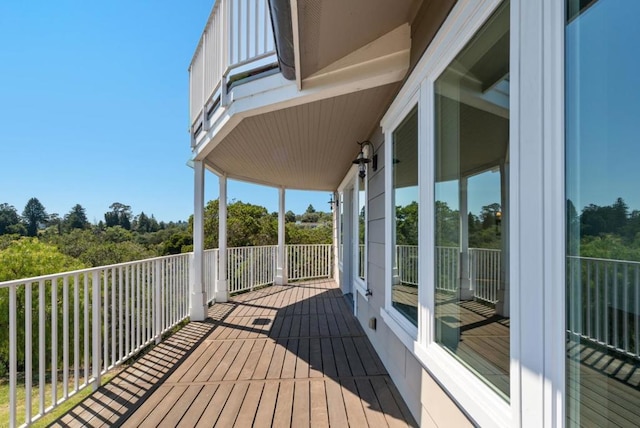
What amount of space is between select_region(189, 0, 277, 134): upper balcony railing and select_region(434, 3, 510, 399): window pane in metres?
1.71

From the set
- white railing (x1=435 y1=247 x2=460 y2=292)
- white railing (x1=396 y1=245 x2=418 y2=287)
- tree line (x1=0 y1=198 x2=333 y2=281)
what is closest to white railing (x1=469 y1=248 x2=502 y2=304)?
white railing (x1=435 y1=247 x2=460 y2=292)

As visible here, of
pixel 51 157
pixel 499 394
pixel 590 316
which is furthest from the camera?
pixel 51 157

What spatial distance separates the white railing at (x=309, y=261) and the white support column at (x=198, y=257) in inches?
134

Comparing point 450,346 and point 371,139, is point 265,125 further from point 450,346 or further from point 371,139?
point 450,346

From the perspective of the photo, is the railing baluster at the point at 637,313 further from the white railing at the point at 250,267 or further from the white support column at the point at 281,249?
the white support column at the point at 281,249

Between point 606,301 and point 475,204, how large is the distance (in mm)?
673

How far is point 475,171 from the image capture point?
138 cm

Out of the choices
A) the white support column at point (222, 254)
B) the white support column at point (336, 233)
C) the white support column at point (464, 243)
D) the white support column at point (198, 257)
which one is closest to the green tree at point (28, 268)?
the white support column at point (198, 257)

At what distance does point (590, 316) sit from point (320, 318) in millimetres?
4010

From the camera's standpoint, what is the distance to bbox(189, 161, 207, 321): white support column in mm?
4449

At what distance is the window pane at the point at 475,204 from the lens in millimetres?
1191

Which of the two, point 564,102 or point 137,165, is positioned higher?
point 137,165

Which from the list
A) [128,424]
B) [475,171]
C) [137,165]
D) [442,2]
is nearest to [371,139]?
[442,2]

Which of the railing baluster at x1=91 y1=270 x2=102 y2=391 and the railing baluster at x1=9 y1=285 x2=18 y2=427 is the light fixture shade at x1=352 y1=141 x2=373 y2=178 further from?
the railing baluster at x1=9 y1=285 x2=18 y2=427
